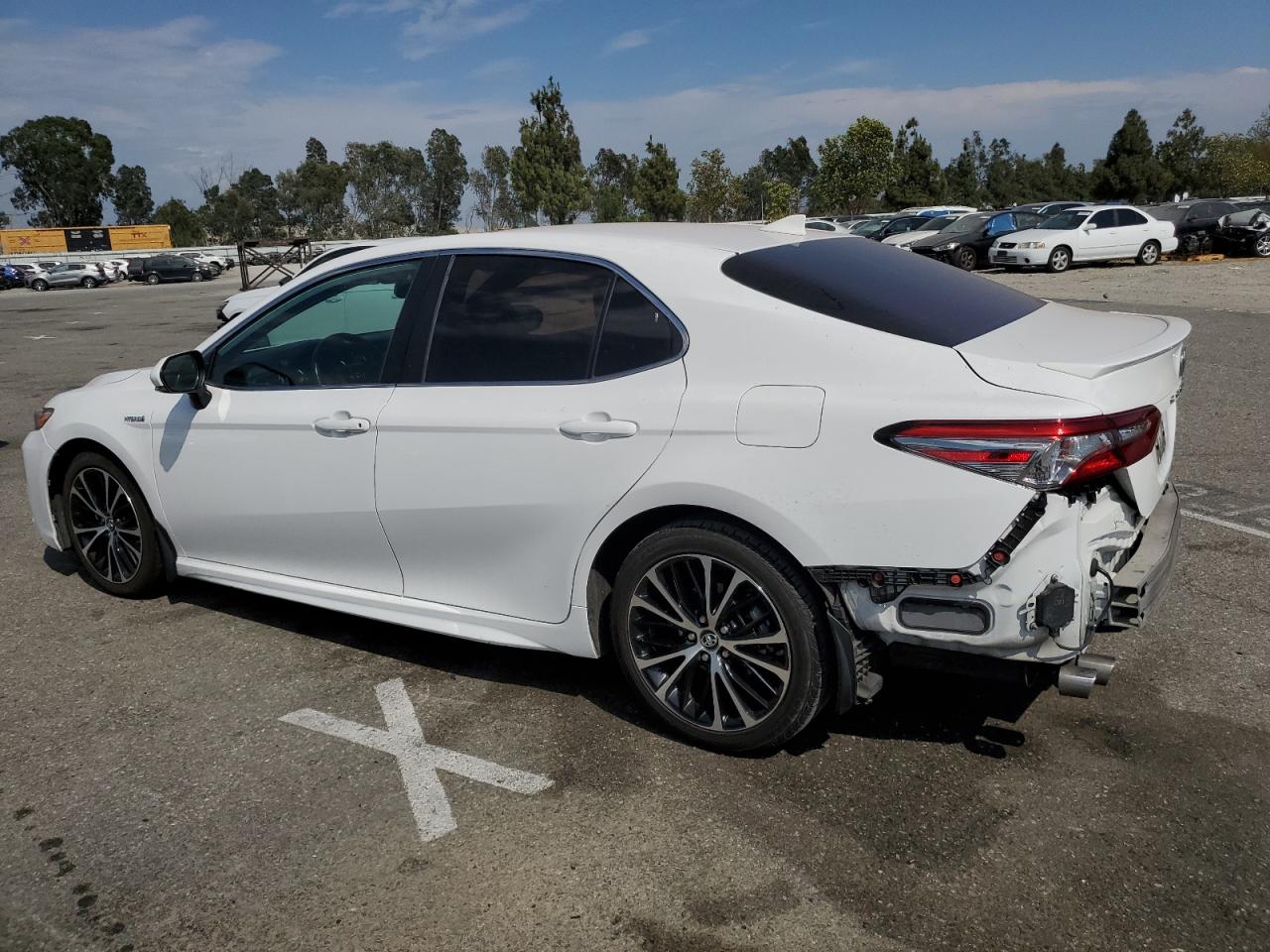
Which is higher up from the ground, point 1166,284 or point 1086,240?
point 1086,240

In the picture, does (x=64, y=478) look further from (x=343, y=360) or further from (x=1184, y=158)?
(x=1184, y=158)

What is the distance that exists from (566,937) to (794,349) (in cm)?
175

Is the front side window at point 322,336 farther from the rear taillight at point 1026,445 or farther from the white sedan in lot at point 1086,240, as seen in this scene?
the white sedan in lot at point 1086,240

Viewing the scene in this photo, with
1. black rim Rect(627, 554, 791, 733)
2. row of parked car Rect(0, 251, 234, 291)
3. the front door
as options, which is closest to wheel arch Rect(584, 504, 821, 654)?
black rim Rect(627, 554, 791, 733)

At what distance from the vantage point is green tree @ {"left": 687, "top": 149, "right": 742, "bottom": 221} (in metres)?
69.3

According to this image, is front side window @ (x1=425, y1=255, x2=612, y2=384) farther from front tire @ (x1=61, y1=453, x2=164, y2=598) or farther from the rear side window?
front tire @ (x1=61, y1=453, x2=164, y2=598)

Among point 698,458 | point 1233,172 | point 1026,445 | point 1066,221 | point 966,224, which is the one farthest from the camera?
point 1233,172

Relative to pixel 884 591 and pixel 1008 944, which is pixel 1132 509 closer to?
pixel 884 591

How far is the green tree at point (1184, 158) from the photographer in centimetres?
6481

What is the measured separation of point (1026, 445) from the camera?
9.00ft

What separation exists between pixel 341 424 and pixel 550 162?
62.1 meters

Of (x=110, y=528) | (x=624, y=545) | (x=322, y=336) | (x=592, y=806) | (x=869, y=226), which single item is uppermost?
(x=869, y=226)

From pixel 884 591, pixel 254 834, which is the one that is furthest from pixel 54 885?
pixel 884 591

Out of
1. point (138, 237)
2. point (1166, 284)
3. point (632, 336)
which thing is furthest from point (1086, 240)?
point (138, 237)
